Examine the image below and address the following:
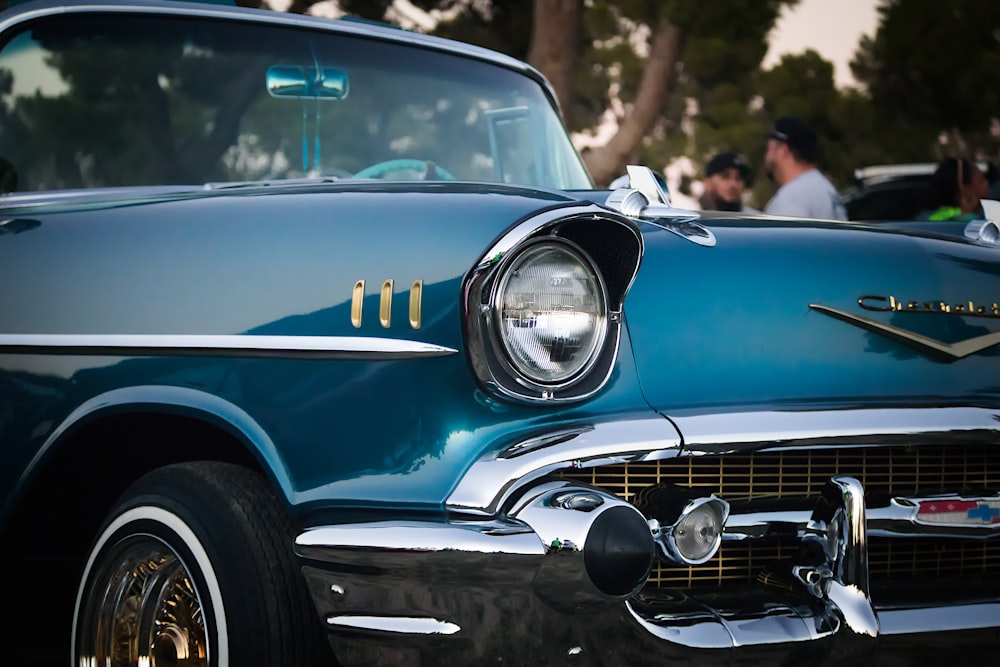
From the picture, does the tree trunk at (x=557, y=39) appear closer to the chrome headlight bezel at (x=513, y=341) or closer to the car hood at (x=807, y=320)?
the car hood at (x=807, y=320)

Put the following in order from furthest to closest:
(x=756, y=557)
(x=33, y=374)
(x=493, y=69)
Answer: (x=493, y=69), (x=33, y=374), (x=756, y=557)

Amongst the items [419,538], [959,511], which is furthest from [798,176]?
[419,538]

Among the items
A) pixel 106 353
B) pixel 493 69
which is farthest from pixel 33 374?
pixel 493 69

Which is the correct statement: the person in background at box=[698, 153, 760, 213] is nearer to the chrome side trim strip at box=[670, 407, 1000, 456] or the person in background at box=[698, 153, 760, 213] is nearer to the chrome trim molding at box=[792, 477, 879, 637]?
the chrome side trim strip at box=[670, 407, 1000, 456]

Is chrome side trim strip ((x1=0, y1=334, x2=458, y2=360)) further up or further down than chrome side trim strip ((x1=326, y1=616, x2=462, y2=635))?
further up

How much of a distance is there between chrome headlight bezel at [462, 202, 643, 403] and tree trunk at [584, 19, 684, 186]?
10554mm

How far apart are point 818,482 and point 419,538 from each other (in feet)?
2.50

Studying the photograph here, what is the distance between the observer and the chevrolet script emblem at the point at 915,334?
2.57m

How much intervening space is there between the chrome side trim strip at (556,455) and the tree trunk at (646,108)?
35.0 feet

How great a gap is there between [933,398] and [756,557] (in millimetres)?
469

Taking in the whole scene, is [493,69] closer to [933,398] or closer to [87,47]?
[87,47]

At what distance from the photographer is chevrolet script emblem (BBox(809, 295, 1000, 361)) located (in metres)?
2.57

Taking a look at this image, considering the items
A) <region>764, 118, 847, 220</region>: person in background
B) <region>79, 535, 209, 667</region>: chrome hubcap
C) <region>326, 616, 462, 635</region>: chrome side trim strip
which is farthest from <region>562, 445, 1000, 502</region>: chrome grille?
<region>764, 118, 847, 220</region>: person in background

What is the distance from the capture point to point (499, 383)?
2223 millimetres
